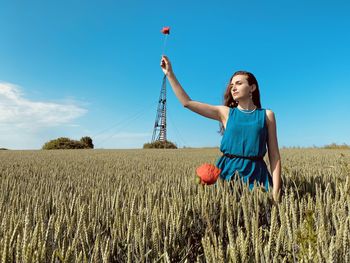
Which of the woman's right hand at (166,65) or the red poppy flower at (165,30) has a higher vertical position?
the red poppy flower at (165,30)

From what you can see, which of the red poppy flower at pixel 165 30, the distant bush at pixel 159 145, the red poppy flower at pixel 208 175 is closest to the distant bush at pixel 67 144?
the distant bush at pixel 159 145

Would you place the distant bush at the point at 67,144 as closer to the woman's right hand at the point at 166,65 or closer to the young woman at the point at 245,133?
the young woman at the point at 245,133

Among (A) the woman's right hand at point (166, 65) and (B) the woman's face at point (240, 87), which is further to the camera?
(B) the woman's face at point (240, 87)

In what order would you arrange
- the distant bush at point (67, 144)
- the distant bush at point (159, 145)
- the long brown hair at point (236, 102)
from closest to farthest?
the long brown hair at point (236, 102)
the distant bush at point (159, 145)
the distant bush at point (67, 144)

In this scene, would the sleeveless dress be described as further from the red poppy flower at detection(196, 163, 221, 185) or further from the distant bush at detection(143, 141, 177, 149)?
the distant bush at detection(143, 141, 177, 149)

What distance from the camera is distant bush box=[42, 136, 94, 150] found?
24594mm

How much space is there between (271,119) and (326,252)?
1.83 meters

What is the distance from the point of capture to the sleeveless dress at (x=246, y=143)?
2.63 metres

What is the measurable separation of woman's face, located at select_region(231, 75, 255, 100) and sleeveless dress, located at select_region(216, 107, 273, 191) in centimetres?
13

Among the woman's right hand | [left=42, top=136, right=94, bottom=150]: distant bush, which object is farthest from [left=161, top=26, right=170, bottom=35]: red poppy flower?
[left=42, top=136, right=94, bottom=150]: distant bush

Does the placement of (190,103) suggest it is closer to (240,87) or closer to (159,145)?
(240,87)

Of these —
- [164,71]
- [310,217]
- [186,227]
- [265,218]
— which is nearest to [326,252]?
[310,217]

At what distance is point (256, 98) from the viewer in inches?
112

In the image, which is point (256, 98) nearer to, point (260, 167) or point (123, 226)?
point (260, 167)
